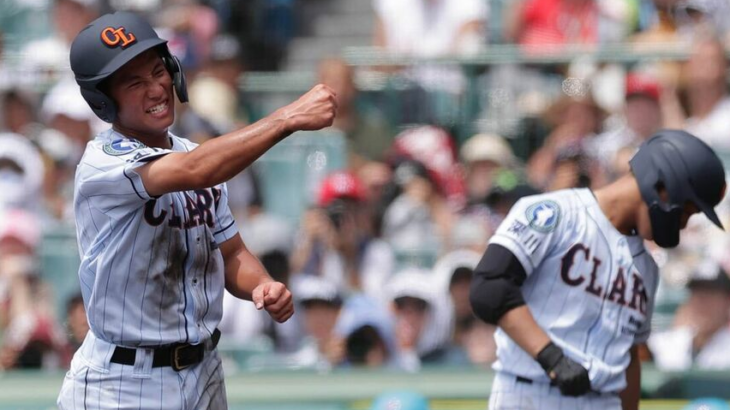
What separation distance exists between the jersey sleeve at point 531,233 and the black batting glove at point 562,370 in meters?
0.28

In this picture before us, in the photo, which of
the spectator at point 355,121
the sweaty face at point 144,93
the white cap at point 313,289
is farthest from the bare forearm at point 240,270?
the spectator at point 355,121

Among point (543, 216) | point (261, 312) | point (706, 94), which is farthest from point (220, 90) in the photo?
point (543, 216)

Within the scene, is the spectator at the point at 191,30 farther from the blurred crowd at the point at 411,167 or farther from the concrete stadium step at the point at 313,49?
the concrete stadium step at the point at 313,49

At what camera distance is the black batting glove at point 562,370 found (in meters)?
4.10

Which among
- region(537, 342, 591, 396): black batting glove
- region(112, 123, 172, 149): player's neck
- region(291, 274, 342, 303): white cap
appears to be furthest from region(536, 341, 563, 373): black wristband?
region(291, 274, 342, 303): white cap

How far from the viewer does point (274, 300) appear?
3.54m

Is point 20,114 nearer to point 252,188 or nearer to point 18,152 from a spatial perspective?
point 18,152

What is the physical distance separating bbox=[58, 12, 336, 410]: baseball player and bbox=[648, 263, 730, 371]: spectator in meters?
3.56

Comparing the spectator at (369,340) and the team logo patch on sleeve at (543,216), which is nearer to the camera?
the team logo patch on sleeve at (543,216)

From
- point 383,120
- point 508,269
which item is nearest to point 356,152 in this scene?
point 383,120

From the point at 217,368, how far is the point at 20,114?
5149 mm

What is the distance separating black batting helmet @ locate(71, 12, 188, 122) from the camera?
3.50 meters

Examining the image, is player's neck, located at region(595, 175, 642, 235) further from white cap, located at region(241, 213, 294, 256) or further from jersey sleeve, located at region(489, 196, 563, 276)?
white cap, located at region(241, 213, 294, 256)

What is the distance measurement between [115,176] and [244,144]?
16.5 inches
